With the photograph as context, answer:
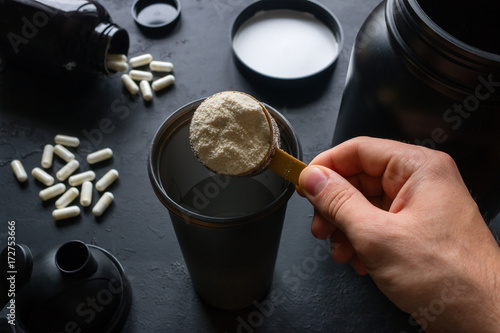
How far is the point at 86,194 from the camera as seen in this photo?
3.32ft

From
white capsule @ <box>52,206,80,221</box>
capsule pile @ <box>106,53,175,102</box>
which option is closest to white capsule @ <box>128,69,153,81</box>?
capsule pile @ <box>106,53,175,102</box>

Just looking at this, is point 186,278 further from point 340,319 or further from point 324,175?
point 324,175

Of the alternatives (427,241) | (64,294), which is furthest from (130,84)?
(427,241)

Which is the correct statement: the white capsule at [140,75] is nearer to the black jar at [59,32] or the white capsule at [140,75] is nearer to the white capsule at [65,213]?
the black jar at [59,32]

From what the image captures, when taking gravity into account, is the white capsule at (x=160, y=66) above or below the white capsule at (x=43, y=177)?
above

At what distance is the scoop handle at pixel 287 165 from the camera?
0.64 m

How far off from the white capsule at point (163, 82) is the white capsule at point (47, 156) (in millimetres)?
295

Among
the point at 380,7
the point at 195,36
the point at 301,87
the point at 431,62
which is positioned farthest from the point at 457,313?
the point at 195,36

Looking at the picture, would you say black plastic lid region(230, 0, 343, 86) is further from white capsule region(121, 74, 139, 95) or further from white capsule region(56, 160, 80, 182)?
white capsule region(56, 160, 80, 182)

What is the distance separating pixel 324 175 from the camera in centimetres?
65

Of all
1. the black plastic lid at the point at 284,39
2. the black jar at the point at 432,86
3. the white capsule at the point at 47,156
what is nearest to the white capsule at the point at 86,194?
the white capsule at the point at 47,156

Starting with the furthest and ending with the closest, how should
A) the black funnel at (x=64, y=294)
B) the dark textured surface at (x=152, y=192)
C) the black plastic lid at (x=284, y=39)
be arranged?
the black plastic lid at (x=284, y=39) < the dark textured surface at (x=152, y=192) < the black funnel at (x=64, y=294)

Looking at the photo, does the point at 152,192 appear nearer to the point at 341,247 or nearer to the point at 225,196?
the point at 225,196

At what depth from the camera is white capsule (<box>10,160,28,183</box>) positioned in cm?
104
